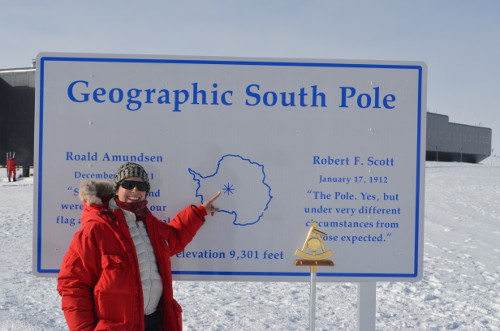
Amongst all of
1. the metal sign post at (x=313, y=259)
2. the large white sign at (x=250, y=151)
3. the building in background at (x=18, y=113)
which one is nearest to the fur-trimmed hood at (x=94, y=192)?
the large white sign at (x=250, y=151)

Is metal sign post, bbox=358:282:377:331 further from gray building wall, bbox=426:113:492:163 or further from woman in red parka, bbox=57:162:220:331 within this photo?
gray building wall, bbox=426:113:492:163

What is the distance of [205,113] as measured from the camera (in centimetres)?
268

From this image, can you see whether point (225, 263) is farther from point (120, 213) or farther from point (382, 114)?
point (382, 114)

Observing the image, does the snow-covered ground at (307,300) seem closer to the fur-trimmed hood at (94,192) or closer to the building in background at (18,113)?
the fur-trimmed hood at (94,192)

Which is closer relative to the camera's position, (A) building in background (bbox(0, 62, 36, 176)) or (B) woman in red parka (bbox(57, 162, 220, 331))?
(B) woman in red parka (bbox(57, 162, 220, 331))

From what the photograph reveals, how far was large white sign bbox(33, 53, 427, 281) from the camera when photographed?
2.67 m

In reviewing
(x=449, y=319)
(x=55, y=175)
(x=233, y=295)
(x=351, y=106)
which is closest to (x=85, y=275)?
(x=55, y=175)

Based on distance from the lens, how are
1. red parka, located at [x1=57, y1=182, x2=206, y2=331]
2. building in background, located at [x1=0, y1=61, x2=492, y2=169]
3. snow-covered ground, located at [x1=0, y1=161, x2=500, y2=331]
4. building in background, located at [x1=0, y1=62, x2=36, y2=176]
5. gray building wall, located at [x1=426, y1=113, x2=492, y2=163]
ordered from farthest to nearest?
gray building wall, located at [x1=426, y1=113, x2=492, y2=163]
building in background, located at [x1=0, y1=62, x2=36, y2=176]
building in background, located at [x1=0, y1=61, x2=492, y2=169]
snow-covered ground, located at [x1=0, y1=161, x2=500, y2=331]
red parka, located at [x1=57, y1=182, x2=206, y2=331]

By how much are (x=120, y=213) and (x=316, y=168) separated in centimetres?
127

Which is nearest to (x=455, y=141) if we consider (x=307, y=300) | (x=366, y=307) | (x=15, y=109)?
(x=15, y=109)

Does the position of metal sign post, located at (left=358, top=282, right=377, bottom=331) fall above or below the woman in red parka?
below

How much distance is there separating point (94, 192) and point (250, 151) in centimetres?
100

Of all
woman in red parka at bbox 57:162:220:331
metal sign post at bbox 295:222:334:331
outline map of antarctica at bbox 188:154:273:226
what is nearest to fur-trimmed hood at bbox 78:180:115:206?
woman in red parka at bbox 57:162:220:331

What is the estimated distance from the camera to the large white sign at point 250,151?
2666 millimetres
